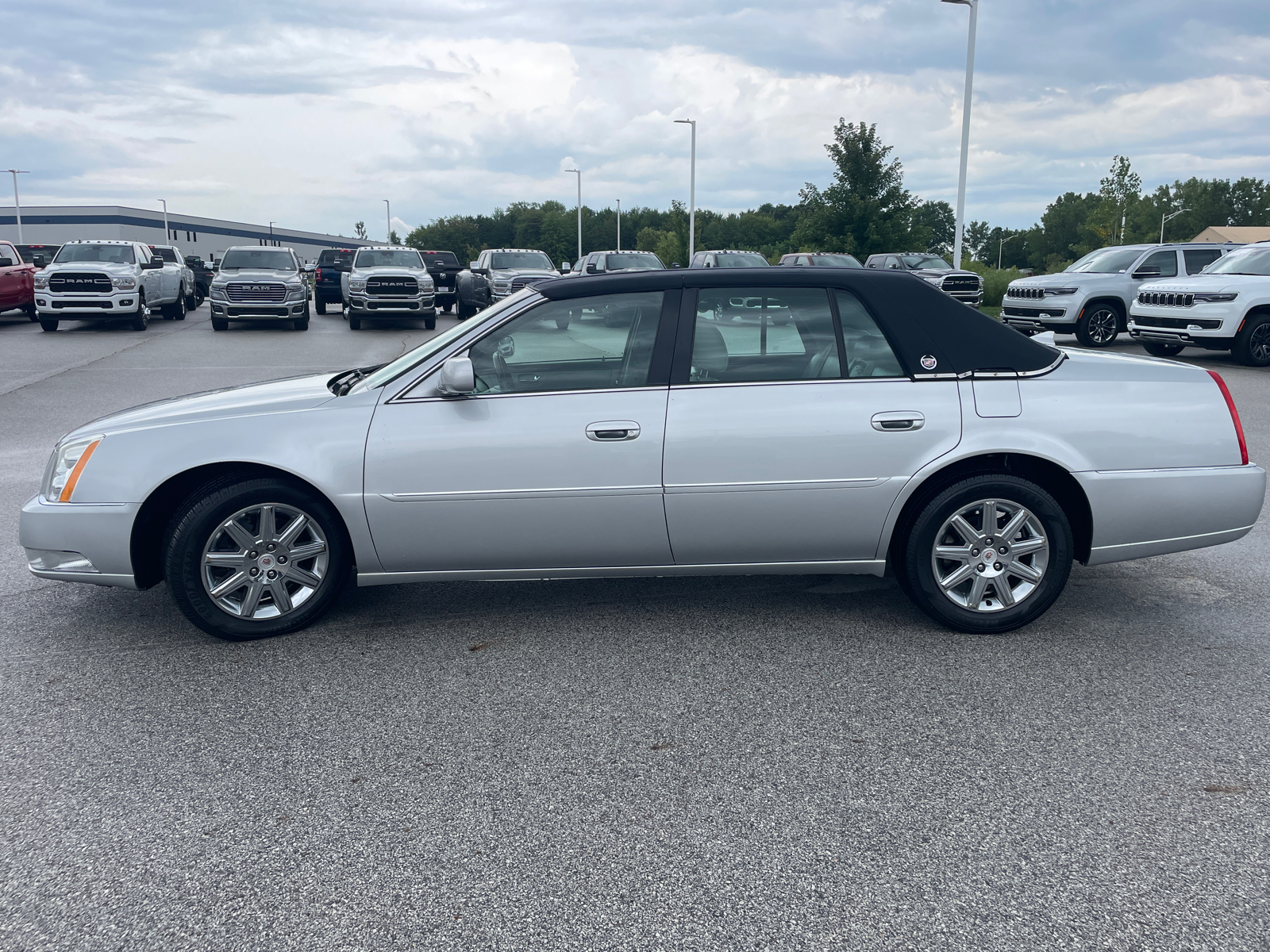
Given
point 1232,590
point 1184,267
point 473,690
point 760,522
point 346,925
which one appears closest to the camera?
point 346,925

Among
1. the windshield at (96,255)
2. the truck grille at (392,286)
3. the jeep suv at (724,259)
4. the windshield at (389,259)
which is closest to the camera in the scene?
the windshield at (96,255)

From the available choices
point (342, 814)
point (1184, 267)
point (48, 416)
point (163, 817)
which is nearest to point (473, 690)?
point (342, 814)

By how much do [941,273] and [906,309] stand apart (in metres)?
24.3

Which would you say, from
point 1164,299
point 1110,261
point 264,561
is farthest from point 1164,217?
point 264,561

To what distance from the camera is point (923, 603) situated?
4582mm

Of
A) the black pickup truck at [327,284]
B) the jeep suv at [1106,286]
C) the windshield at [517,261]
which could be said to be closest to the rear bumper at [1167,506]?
the jeep suv at [1106,286]

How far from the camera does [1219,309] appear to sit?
633 inches

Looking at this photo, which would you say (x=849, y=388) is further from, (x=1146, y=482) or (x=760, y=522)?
(x=1146, y=482)

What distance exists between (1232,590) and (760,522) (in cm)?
267

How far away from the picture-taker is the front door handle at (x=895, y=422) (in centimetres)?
441

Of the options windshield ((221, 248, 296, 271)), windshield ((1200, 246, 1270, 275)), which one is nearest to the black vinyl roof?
windshield ((1200, 246, 1270, 275))

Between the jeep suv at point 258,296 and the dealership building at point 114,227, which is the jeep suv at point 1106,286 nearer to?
the jeep suv at point 258,296

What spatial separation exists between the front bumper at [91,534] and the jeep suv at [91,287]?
68.3 feet

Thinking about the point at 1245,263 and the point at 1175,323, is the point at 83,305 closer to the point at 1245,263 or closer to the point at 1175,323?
the point at 1175,323
